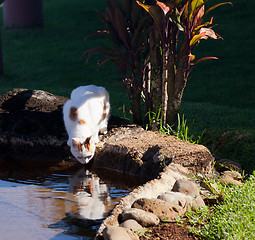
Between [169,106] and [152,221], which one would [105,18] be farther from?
[152,221]


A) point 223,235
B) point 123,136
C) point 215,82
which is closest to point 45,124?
point 123,136

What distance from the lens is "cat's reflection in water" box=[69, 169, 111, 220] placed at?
417 cm

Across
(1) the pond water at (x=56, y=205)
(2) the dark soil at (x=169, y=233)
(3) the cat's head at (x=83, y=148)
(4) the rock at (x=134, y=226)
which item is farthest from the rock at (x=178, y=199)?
(3) the cat's head at (x=83, y=148)

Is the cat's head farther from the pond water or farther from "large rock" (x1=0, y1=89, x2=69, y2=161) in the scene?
"large rock" (x1=0, y1=89, x2=69, y2=161)

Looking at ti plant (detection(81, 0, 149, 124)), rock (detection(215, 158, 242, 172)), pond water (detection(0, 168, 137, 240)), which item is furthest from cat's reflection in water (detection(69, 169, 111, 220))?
ti plant (detection(81, 0, 149, 124))

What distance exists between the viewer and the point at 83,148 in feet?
17.1

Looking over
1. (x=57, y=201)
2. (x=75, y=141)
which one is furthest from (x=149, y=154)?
(x=57, y=201)

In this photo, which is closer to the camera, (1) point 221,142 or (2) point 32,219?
(2) point 32,219

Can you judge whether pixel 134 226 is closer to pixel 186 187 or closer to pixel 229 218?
pixel 229 218

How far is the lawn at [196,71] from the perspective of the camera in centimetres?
678

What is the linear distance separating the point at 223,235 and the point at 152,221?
0.59 metres

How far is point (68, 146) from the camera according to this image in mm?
5844

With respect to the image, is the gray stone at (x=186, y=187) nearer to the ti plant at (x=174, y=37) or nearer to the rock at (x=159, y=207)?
the rock at (x=159, y=207)

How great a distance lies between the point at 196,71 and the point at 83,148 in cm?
770
